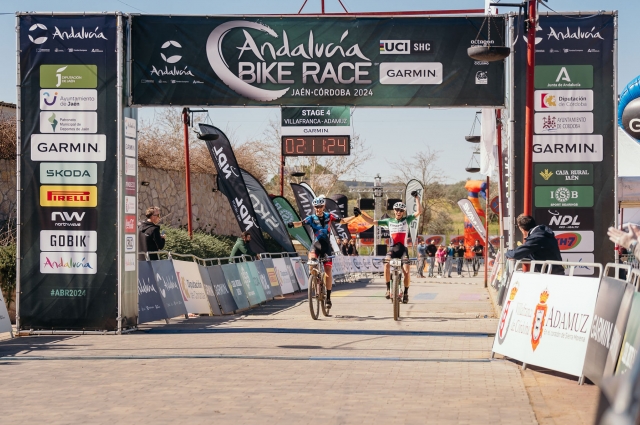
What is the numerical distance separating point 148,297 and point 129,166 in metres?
2.50

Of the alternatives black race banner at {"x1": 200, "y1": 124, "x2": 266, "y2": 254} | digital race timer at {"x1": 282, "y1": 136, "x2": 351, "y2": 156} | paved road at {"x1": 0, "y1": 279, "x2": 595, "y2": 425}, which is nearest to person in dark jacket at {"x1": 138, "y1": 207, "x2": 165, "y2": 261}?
paved road at {"x1": 0, "y1": 279, "x2": 595, "y2": 425}

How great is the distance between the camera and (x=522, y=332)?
33.2ft

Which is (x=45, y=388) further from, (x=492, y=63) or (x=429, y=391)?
(x=492, y=63)

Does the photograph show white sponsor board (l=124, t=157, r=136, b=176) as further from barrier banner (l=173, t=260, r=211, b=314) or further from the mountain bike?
the mountain bike

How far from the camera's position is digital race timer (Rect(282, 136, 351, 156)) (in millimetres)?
26688

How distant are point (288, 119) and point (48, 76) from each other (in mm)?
12831

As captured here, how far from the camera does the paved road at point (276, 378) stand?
7184mm

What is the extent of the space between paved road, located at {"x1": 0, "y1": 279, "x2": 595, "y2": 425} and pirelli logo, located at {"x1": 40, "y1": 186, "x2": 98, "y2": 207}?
1.99 metres

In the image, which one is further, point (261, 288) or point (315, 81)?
point (261, 288)

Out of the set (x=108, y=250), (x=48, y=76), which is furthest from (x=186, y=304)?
(x=48, y=76)

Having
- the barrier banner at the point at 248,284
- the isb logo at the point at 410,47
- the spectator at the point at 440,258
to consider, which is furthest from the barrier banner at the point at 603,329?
the spectator at the point at 440,258

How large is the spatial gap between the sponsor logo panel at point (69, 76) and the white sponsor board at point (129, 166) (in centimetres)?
Result: 120

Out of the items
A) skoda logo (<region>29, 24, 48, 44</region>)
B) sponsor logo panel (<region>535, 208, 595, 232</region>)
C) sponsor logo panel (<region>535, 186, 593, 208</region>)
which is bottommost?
sponsor logo panel (<region>535, 208, 595, 232</region>)

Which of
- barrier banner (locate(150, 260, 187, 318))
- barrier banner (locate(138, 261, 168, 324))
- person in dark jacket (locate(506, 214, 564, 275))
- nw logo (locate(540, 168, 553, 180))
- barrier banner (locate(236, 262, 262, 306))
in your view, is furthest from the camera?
barrier banner (locate(236, 262, 262, 306))
